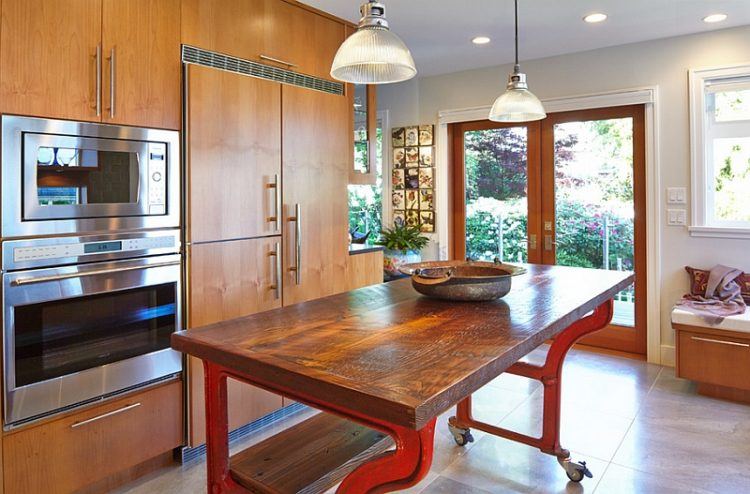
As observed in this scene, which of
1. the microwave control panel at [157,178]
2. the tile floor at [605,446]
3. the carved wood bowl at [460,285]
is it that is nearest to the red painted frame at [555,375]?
the tile floor at [605,446]

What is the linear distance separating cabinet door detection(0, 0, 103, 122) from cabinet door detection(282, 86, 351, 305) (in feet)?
3.36

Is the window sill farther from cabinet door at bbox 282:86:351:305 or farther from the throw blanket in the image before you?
cabinet door at bbox 282:86:351:305

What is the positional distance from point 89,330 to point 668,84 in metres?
4.16

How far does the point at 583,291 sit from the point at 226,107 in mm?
1881

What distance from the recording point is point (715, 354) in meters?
3.29

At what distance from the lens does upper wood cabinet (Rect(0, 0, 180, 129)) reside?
1900 mm

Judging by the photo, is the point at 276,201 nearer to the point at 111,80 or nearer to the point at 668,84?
the point at 111,80

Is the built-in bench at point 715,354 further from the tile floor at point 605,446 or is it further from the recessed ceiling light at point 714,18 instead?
the recessed ceiling light at point 714,18

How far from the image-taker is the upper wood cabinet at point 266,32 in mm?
2504

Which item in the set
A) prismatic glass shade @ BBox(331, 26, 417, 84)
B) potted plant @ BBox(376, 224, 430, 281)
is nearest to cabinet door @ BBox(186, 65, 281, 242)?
prismatic glass shade @ BBox(331, 26, 417, 84)

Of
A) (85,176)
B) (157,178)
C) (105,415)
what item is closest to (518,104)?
(157,178)

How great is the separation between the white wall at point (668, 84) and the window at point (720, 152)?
0.08m

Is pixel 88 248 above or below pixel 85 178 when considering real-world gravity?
below

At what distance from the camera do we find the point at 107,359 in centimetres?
223
